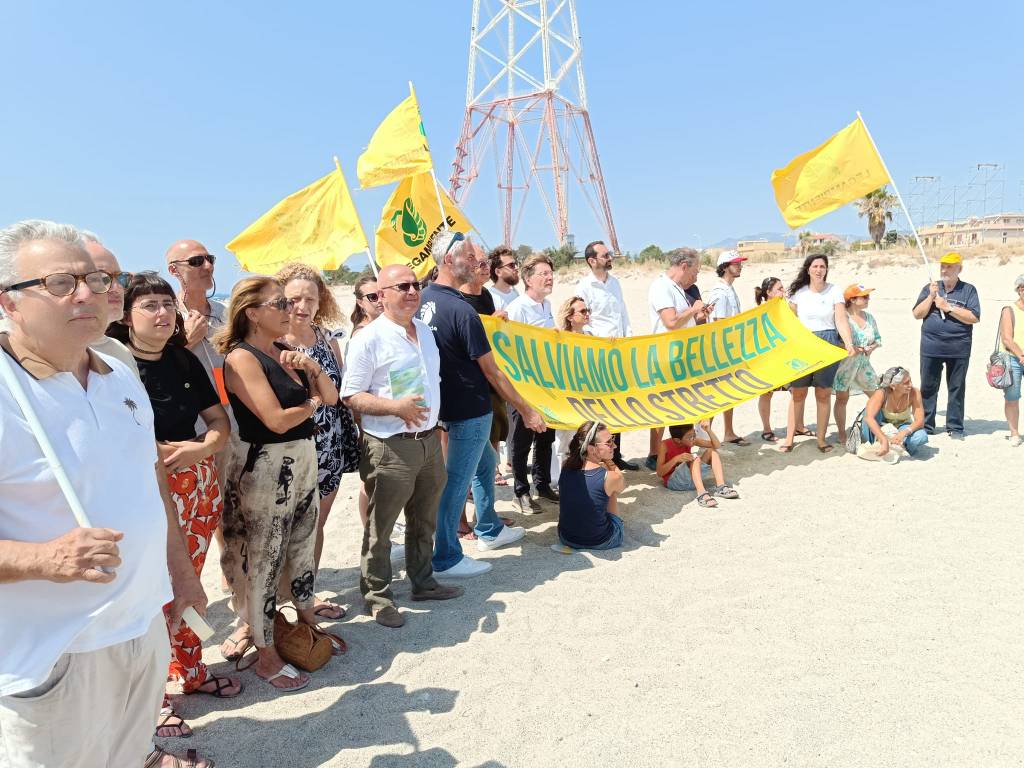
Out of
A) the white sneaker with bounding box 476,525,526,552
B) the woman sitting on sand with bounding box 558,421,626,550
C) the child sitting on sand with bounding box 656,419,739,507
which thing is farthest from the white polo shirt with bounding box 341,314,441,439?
the child sitting on sand with bounding box 656,419,739,507

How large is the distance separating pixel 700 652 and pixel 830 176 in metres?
6.28

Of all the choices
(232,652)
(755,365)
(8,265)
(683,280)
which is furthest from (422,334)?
(755,365)

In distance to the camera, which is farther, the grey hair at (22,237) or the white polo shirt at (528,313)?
the white polo shirt at (528,313)

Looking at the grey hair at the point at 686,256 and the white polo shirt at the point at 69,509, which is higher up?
the grey hair at the point at 686,256

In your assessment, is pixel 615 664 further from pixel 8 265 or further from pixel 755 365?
pixel 755 365

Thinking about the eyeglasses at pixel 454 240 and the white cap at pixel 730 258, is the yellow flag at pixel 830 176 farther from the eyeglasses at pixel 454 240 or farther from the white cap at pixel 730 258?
the eyeglasses at pixel 454 240

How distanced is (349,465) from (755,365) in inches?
183

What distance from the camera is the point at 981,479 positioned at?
5.85 m

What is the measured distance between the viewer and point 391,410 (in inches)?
146

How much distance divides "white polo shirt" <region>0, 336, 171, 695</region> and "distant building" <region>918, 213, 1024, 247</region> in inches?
2248

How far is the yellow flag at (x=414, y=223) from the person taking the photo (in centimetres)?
698

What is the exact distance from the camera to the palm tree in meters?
39.7

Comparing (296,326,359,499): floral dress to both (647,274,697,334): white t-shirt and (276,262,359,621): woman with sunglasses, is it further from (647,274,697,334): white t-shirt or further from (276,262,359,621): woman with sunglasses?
(647,274,697,334): white t-shirt

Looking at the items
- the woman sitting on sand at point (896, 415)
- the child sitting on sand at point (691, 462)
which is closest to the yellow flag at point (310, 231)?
the child sitting on sand at point (691, 462)
